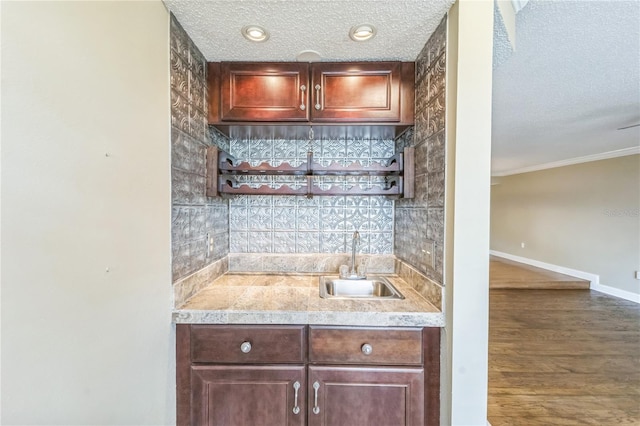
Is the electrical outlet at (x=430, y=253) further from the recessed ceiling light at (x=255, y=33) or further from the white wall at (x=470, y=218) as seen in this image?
the recessed ceiling light at (x=255, y=33)

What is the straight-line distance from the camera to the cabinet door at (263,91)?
1.54 meters

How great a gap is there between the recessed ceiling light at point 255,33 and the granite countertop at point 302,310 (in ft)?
4.47

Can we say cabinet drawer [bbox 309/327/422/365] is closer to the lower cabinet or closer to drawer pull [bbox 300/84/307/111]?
the lower cabinet

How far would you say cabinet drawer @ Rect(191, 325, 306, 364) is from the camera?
3.95 ft

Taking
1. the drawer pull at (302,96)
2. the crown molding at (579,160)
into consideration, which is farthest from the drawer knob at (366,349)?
the crown molding at (579,160)

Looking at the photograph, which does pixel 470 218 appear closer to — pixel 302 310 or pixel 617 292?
pixel 302 310

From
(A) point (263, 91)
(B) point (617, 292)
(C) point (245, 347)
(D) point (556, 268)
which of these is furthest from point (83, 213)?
(D) point (556, 268)

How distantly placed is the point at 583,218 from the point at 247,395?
6119 mm

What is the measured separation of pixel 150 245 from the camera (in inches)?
41.5

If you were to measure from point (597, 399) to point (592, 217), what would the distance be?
391cm

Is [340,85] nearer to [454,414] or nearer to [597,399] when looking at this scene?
[454,414]

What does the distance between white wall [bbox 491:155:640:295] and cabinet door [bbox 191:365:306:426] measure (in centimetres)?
558

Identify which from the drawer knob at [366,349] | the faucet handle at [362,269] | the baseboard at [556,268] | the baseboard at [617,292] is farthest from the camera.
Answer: the baseboard at [556,268]

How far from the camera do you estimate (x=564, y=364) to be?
2.28m
